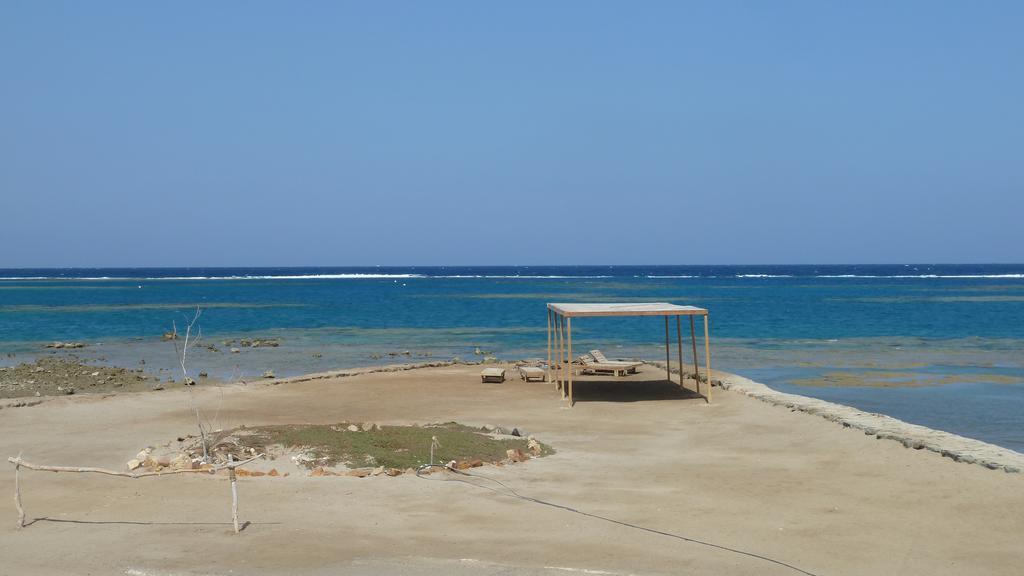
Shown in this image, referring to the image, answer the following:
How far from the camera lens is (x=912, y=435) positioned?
14383 millimetres

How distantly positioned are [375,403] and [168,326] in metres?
30.5

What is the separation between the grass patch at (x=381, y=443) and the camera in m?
13.5

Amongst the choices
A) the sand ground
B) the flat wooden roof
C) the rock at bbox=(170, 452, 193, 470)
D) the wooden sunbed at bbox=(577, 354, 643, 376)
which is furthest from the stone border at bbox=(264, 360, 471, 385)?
the rock at bbox=(170, 452, 193, 470)

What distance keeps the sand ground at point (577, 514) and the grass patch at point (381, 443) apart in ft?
2.82

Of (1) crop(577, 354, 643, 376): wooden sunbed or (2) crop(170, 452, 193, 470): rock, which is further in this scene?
(1) crop(577, 354, 643, 376): wooden sunbed

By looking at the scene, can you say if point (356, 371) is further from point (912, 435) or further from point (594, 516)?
point (594, 516)

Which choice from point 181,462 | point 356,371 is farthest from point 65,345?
point 181,462

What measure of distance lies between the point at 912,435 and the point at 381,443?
8.23 metres

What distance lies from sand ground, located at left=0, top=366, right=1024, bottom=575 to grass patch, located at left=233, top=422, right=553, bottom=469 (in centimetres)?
86

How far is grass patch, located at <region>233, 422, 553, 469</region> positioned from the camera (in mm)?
13477

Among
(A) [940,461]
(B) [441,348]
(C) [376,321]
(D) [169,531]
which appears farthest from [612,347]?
(D) [169,531]

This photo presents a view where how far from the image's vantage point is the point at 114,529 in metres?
10.1

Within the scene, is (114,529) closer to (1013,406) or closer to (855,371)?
(1013,406)

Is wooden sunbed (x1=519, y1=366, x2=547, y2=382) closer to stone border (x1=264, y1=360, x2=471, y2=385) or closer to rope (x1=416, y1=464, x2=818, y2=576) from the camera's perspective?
stone border (x1=264, y1=360, x2=471, y2=385)
